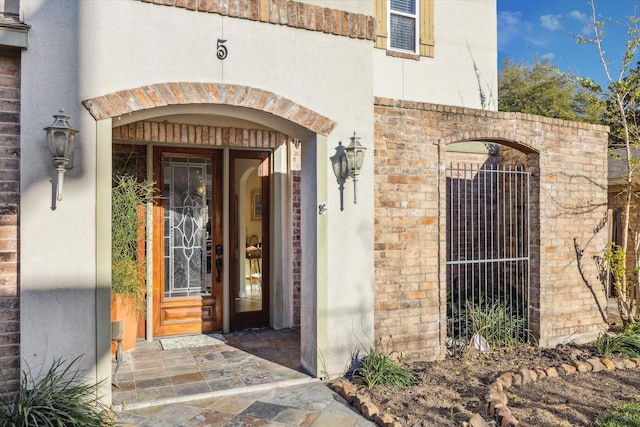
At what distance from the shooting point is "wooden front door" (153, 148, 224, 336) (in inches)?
239

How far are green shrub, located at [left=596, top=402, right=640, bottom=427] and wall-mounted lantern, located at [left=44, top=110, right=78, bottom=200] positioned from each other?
5.09m

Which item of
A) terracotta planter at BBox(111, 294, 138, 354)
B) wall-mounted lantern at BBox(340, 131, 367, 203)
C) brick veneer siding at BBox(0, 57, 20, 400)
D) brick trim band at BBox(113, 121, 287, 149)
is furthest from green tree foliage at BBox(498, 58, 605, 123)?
brick veneer siding at BBox(0, 57, 20, 400)

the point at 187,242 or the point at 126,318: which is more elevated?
the point at 187,242

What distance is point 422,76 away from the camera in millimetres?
8141

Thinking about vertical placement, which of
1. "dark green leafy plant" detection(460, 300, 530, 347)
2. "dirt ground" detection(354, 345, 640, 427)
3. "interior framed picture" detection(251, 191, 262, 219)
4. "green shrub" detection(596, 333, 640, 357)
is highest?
"interior framed picture" detection(251, 191, 262, 219)

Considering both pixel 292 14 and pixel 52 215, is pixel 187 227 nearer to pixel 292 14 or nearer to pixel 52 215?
pixel 52 215

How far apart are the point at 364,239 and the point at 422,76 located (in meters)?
4.73

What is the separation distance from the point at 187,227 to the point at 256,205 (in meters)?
1.11

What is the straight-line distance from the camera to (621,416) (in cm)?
373

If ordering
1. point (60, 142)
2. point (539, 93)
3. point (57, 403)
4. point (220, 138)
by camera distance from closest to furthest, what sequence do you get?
1. point (57, 403)
2. point (60, 142)
3. point (220, 138)
4. point (539, 93)

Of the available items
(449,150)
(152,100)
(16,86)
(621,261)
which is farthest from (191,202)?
(621,261)

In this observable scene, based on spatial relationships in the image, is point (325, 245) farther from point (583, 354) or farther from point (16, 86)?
point (583, 354)

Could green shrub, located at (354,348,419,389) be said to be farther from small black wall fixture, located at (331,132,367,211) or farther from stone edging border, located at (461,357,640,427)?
small black wall fixture, located at (331,132,367,211)

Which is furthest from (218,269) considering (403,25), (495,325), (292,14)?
(403,25)
